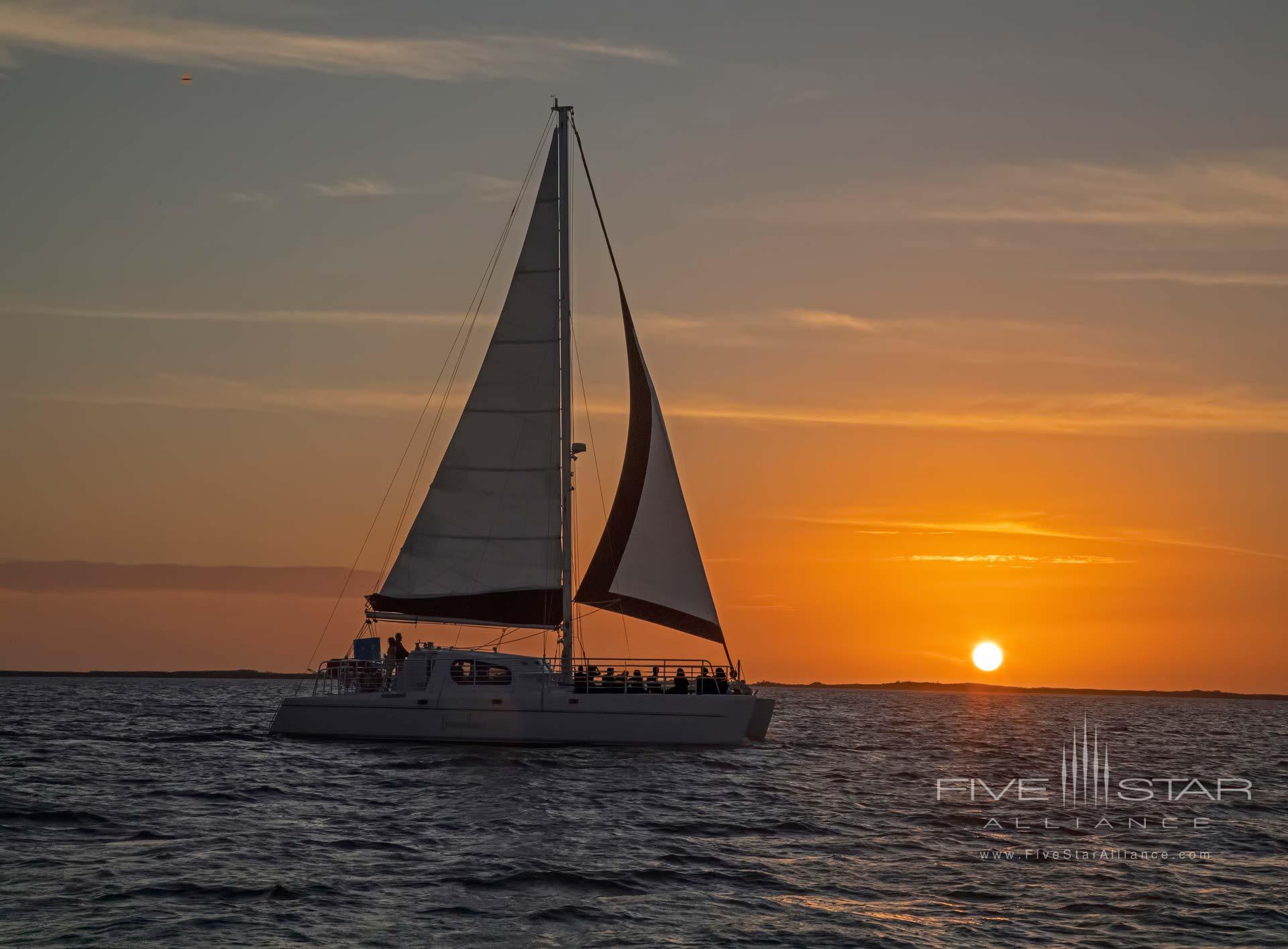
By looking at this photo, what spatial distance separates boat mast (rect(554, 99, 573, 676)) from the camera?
1363 inches

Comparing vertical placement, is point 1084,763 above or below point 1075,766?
above

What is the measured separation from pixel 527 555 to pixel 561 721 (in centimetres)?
474

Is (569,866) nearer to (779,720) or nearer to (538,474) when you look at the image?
(538,474)

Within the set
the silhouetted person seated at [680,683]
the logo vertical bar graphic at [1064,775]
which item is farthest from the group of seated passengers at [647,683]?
the logo vertical bar graphic at [1064,775]

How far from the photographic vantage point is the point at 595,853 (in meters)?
20.0

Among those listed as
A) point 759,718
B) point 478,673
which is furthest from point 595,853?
point 759,718

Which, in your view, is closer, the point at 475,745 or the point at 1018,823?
the point at 1018,823

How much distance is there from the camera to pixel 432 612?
116 ft

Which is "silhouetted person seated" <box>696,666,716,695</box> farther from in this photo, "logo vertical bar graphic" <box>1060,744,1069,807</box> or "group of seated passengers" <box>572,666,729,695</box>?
"logo vertical bar graphic" <box>1060,744,1069,807</box>

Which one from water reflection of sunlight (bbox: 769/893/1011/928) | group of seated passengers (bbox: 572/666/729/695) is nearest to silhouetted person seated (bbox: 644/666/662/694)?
group of seated passengers (bbox: 572/666/729/695)

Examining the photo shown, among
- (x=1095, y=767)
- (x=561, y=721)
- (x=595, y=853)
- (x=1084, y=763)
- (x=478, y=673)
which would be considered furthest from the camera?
(x=1084, y=763)

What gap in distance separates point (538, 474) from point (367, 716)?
774 centimetres

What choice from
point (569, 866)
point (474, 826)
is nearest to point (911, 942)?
point (569, 866)

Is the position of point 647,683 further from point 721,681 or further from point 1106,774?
point 1106,774
